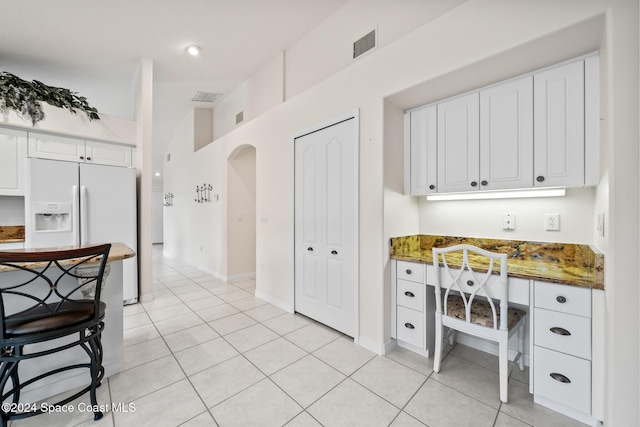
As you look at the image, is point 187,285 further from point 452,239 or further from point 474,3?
point 474,3

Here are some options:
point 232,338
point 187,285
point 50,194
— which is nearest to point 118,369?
point 232,338

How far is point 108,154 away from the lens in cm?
368

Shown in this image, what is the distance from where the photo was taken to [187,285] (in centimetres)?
450

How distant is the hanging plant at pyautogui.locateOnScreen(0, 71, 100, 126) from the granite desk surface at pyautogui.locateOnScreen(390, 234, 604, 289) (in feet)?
14.0

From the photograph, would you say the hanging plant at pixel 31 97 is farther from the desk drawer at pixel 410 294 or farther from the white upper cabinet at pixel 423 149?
the desk drawer at pixel 410 294

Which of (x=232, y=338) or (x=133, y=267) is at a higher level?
(x=133, y=267)

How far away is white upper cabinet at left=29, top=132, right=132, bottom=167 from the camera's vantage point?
10.6 feet

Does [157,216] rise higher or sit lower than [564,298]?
higher

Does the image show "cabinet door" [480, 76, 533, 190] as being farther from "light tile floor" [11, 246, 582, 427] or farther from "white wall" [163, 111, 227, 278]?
"white wall" [163, 111, 227, 278]

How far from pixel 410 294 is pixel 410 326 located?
0.28 m

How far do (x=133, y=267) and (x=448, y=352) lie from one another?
12.9ft

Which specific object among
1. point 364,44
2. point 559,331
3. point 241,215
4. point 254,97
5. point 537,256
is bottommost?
point 559,331

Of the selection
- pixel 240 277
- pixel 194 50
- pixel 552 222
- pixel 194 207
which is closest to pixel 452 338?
pixel 552 222

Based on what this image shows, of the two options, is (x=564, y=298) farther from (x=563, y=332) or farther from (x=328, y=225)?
(x=328, y=225)
